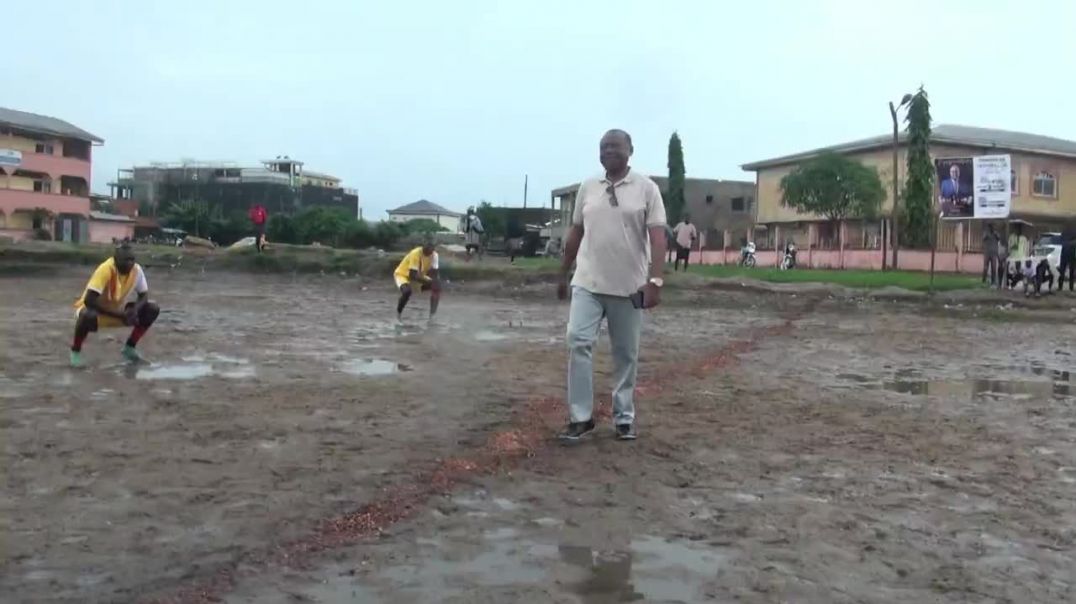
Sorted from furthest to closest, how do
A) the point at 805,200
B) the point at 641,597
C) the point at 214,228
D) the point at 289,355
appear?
1. the point at 214,228
2. the point at 805,200
3. the point at 289,355
4. the point at 641,597

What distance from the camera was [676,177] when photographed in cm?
5997

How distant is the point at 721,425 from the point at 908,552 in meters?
2.68

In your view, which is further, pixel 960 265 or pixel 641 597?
pixel 960 265

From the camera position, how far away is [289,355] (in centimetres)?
1027

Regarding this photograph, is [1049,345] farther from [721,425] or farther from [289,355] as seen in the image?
[289,355]

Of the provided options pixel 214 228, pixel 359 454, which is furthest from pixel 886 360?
pixel 214 228

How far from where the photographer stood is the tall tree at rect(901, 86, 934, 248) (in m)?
40.3

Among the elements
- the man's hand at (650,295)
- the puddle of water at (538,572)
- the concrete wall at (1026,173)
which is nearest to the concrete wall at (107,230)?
the concrete wall at (1026,173)

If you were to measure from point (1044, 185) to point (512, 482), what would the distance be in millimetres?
47253

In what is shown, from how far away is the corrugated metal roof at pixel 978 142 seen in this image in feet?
146

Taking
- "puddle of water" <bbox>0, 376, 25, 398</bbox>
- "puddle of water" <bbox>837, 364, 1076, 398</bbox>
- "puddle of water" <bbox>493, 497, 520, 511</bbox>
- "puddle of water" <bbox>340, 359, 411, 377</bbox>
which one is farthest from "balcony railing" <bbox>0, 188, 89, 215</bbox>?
"puddle of water" <bbox>493, 497, 520, 511</bbox>

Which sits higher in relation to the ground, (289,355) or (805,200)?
(805,200)

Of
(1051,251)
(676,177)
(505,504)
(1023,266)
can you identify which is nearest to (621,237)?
(505,504)

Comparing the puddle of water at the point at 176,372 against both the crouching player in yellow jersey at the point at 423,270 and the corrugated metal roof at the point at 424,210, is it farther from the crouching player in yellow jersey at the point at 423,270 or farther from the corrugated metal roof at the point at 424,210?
the corrugated metal roof at the point at 424,210
